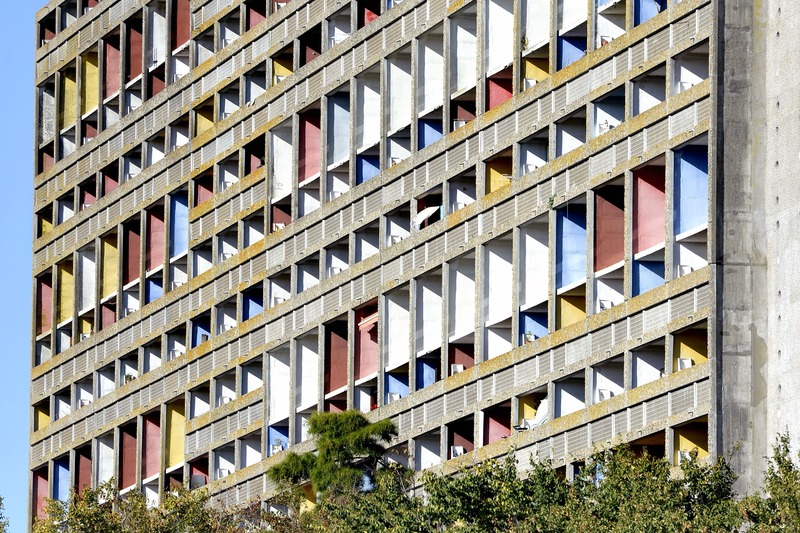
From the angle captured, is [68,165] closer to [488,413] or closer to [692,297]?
[488,413]

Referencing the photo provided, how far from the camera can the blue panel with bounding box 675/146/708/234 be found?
69.3 m

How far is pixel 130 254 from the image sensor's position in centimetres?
9931

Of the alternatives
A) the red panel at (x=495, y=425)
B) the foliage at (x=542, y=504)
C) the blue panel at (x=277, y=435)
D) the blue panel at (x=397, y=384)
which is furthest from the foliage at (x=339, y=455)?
the blue panel at (x=277, y=435)

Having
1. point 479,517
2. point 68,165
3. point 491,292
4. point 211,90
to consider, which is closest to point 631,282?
point 491,292

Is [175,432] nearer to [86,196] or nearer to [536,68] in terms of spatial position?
[86,196]

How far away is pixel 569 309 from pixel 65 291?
1382 inches

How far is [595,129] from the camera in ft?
240

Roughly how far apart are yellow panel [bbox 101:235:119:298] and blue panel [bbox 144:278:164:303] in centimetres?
282

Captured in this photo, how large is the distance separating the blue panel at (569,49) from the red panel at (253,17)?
1911 centimetres

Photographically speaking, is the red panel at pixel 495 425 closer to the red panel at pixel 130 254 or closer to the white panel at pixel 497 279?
the white panel at pixel 497 279

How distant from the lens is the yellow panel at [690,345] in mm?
69062

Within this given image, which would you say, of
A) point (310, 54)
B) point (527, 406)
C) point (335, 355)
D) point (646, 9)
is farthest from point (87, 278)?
point (646, 9)

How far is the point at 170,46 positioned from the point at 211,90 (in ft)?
13.6

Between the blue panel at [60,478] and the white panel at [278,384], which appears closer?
the white panel at [278,384]
